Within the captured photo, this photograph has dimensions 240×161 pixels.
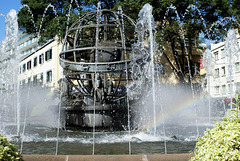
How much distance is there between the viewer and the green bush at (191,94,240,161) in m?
2.37

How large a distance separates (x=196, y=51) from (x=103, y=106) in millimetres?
28272

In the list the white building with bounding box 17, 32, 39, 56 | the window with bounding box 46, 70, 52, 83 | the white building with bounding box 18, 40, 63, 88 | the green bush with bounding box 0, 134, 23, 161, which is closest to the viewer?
the green bush with bounding box 0, 134, 23, 161

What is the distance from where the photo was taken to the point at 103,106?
9438mm

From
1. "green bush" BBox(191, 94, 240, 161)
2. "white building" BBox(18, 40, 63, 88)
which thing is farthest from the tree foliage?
"green bush" BBox(191, 94, 240, 161)

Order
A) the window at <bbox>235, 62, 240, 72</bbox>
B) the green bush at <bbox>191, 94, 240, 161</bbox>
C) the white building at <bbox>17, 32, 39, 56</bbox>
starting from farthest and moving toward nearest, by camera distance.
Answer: the white building at <bbox>17, 32, 39, 56</bbox> < the window at <bbox>235, 62, 240, 72</bbox> < the green bush at <bbox>191, 94, 240, 161</bbox>

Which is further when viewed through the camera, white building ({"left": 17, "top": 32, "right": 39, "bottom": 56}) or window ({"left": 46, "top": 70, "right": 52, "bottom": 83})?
white building ({"left": 17, "top": 32, "right": 39, "bottom": 56})

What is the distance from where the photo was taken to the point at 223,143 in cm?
245

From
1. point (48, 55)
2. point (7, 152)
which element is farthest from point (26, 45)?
point (7, 152)

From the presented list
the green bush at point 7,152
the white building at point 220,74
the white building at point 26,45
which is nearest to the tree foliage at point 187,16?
the white building at point 220,74

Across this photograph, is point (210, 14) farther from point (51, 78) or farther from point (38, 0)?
point (51, 78)

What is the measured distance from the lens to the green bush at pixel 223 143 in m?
2.37

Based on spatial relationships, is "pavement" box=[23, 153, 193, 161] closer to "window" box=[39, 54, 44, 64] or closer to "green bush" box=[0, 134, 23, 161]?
"green bush" box=[0, 134, 23, 161]

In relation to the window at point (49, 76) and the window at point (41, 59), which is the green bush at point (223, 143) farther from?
the window at point (41, 59)

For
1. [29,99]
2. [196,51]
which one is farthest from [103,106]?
[196,51]
